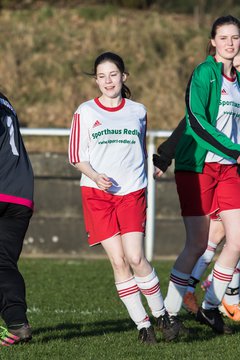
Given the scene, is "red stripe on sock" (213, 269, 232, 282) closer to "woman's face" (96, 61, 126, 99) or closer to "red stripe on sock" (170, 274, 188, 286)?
"red stripe on sock" (170, 274, 188, 286)

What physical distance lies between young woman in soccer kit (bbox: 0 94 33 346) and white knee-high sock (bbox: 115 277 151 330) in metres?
0.74

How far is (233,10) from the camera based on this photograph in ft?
73.9

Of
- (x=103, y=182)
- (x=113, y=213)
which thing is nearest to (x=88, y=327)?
(x=113, y=213)

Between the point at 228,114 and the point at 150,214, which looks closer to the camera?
the point at 228,114

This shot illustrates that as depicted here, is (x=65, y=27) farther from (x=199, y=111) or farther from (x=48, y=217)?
(x=199, y=111)

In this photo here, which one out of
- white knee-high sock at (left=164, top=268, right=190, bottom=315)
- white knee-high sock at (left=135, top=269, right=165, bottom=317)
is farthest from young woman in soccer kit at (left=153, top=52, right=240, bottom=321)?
white knee-high sock at (left=135, top=269, right=165, bottom=317)

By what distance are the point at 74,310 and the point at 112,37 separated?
1116cm

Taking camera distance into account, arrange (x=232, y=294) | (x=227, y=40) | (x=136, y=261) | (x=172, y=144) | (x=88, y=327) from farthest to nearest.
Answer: (x=232, y=294) < (x=88, y=327) < (x=172, y=144) < (x=227, y=40) < (x=136, y=261)

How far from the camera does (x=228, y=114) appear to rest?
7.56 meters

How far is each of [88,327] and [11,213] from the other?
1568 millimetres

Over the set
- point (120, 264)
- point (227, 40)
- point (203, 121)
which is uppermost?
point (227, 40)

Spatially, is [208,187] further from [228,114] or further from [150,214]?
[150,214]

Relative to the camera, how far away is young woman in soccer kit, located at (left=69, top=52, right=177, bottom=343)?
284 inches

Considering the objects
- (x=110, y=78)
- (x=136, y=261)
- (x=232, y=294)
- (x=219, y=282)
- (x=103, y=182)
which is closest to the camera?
(x=103, y=182)
